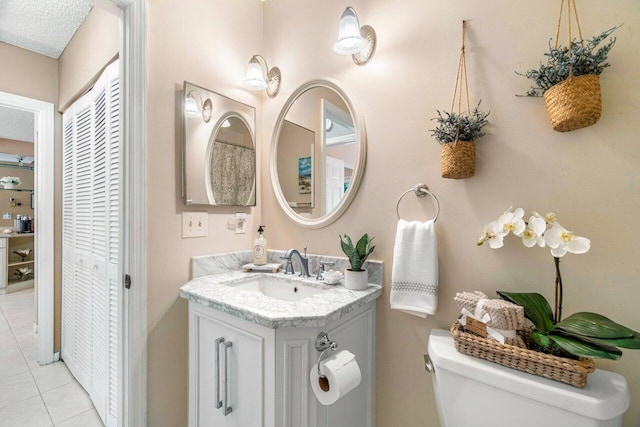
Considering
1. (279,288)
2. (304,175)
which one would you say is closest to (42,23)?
(304,175)

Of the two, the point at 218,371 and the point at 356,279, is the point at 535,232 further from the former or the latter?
the point at 218,371

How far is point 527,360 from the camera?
782 mm

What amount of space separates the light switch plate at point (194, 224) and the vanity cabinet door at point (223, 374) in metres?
0.37

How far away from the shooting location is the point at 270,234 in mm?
1710

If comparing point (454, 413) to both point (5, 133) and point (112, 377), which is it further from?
point (5, 133)

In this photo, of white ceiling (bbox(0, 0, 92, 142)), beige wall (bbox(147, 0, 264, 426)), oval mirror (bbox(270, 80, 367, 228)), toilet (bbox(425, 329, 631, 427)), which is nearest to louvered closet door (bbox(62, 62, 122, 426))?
beige wall (bbox(147, 0, 264, 426))

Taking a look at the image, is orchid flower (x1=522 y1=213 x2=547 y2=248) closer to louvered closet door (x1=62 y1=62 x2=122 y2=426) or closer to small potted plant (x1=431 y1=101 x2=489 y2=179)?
small potted plant (x1=431 y1=101 x2=489 y2=179)

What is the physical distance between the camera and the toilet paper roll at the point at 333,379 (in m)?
0.87

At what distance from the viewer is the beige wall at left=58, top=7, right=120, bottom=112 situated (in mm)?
1640

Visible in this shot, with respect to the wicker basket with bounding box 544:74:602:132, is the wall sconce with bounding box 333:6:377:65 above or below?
above

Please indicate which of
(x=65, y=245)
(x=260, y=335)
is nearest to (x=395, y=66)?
(x=260, y=335)

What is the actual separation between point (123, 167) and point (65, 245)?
153 centimetres

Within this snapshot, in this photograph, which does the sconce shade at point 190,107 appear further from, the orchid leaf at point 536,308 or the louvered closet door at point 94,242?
the orchid leaf at point 536,308

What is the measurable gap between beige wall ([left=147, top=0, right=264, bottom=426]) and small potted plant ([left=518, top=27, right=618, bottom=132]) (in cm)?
145
